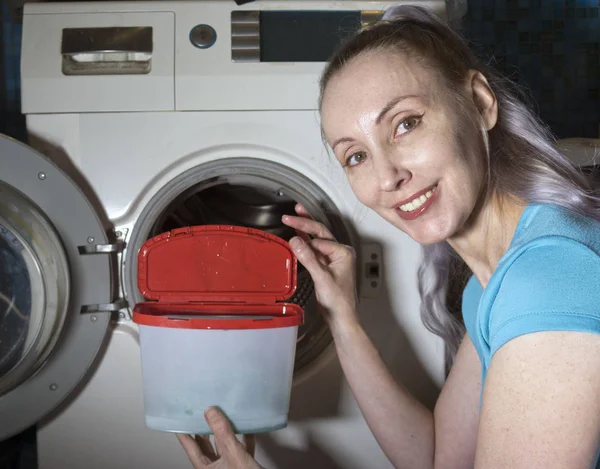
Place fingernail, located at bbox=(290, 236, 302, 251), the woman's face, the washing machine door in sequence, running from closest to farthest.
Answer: the woman's face, fingernail, located at bbox=(290, 236, 302, 251), the washing machine door

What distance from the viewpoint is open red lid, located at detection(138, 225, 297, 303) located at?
1.19 m

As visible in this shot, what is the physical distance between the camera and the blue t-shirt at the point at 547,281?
711 mm

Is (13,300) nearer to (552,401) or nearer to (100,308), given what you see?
(100,308)

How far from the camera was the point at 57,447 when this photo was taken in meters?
1.34

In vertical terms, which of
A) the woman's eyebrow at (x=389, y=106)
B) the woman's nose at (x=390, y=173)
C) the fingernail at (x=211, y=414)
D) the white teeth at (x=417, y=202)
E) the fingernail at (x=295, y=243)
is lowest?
the fingernail at (x=211, y=414)

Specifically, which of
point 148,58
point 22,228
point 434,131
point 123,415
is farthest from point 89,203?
point 434,131

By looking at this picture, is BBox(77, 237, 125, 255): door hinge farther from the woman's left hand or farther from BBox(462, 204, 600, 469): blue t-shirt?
BBox(462, 204, 600, 469): blue t-shirt

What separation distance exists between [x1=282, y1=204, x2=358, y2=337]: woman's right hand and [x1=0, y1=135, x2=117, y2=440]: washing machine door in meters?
0.40

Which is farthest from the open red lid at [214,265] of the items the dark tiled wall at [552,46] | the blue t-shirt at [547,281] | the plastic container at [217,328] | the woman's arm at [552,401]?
the dark tiled wall at [552,46]

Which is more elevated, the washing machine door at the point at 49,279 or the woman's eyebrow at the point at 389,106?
the woman's eyebrow at the point at 389,106

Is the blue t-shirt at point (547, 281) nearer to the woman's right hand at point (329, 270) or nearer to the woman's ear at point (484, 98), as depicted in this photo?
the woman's ear at point (484, 98)

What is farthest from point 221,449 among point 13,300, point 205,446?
point 13,300

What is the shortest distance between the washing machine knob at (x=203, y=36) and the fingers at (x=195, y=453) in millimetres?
767

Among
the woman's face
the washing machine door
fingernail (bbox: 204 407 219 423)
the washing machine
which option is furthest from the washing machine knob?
fingernail (bbox: 204 407 219 423)
